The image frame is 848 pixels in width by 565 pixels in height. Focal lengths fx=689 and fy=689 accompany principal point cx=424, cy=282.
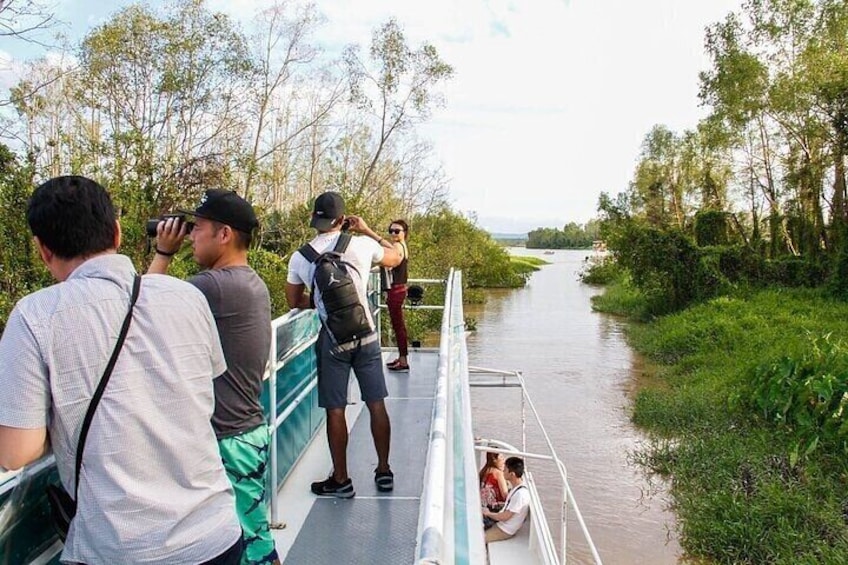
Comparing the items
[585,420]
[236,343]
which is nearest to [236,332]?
[236,343]

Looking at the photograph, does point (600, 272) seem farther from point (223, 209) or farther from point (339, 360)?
point (223, 209)

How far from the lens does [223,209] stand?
2.06 m

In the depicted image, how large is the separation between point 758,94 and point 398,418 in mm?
21740

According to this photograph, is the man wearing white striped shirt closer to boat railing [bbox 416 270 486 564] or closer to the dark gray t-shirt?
boat railing [bbox 416 270 486 564]

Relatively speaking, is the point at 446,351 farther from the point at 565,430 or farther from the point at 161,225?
the point at 565,430

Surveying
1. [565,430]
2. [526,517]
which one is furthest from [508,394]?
[526,517]

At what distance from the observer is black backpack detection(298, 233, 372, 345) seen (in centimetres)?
297

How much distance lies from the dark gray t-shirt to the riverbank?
623 centimetres

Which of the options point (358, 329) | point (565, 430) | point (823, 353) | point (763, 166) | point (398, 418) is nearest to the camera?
point (358, 329)

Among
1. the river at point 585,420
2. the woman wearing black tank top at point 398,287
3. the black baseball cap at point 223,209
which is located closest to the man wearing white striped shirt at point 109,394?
the black baseball cap at point 223,209

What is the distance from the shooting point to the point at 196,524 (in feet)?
4.40

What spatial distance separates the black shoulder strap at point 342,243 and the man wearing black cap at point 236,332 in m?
0.91

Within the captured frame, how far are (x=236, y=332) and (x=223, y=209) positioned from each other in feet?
1.23

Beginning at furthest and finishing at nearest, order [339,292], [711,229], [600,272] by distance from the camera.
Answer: [600,272] → [711,229] → [339,292]
